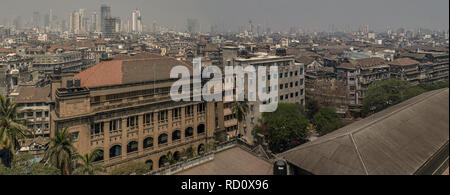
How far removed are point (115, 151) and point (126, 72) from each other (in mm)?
7634

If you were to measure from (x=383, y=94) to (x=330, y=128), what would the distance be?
50.4 feet

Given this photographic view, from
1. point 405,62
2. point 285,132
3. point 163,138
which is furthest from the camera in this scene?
point 405,62

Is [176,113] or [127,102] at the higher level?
[127,102]

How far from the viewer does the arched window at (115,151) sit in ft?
105

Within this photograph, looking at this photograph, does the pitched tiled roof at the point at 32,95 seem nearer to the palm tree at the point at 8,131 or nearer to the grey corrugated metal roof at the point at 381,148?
the palm tree at the point at 8,131

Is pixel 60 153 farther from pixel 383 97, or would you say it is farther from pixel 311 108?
pixel 383 97

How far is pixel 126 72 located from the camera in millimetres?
35125

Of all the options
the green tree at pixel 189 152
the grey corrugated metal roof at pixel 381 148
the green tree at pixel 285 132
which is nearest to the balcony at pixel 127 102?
the green tree at pixel 189 152

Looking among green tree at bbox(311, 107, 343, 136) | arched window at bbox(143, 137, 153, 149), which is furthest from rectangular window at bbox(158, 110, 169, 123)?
green tree at bbox(311, 107, 343, 136)

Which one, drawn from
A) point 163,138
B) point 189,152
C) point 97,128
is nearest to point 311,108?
point 189,152

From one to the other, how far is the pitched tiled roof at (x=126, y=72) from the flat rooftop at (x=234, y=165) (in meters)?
14.1

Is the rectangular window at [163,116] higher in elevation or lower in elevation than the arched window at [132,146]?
higher

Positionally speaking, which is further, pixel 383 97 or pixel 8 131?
pixel 383 97

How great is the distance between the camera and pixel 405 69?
75.8 metres
